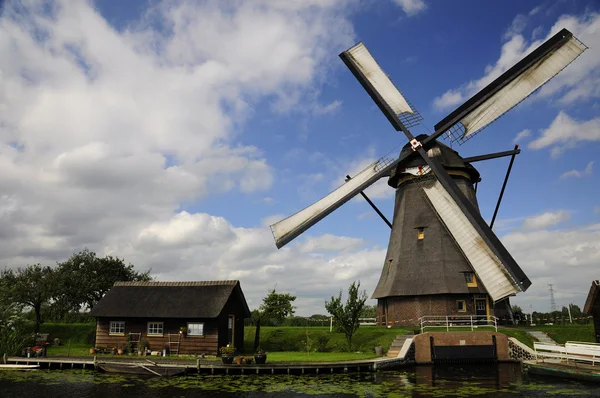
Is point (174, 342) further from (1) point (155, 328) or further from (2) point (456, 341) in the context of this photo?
(2) point (456, 341)

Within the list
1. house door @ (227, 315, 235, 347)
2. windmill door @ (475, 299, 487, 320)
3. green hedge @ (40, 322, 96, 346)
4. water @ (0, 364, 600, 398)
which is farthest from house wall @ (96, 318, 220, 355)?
windmill door @ (475, 299, 487, 320)

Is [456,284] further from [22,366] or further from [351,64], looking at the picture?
[22,366]

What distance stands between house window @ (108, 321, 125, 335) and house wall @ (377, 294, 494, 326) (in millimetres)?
16553

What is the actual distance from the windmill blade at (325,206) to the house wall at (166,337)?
6.38m

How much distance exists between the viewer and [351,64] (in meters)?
28.8

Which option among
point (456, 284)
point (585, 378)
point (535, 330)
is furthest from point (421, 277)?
point (585, 378)

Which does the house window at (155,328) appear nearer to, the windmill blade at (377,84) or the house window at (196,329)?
the house window at (196,329)

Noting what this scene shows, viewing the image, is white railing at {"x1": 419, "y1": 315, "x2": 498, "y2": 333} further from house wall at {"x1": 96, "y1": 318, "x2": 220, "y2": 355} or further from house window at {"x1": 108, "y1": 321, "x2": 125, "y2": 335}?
house window at {"x1": 108, "y1": 321, "x2": 125, "y2": 335}

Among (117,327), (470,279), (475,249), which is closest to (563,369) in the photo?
(475,249)

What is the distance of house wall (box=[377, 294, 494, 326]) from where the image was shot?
27359 mm

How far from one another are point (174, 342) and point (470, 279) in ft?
59.0

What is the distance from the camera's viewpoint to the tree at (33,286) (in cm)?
3769

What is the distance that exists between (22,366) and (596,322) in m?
28.1

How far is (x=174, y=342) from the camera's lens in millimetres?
25766
